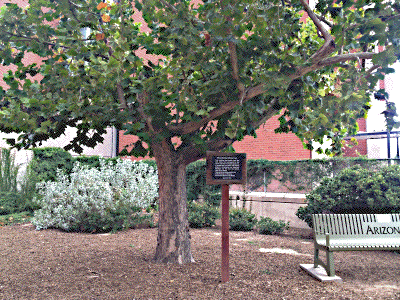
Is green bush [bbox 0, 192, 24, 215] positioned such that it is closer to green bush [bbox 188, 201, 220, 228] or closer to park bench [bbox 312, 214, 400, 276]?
green bush [bbox 188, 201, 220, 228]

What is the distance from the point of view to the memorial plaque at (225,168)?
4.87 metres

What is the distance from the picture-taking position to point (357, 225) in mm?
6035

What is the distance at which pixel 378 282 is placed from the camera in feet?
17.2

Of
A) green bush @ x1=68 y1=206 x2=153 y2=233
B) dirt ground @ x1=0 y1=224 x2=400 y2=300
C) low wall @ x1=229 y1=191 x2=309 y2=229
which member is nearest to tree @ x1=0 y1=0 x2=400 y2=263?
dirt ground @ x1=0 y1=224 x2=400 y2=300

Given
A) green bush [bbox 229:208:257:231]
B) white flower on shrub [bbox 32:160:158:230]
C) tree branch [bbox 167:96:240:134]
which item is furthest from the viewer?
green bush [bbox 229:208:257:231]

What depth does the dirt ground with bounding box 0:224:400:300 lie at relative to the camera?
14.8 ft

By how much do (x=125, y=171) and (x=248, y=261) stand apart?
504cm

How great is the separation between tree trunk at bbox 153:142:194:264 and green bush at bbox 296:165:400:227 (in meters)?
3.82

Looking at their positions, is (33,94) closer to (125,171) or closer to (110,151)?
(125,171)

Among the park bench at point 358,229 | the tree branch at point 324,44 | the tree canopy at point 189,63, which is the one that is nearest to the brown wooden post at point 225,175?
the tree canopy at point 189,63

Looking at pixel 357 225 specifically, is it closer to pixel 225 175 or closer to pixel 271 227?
pixel 225 175

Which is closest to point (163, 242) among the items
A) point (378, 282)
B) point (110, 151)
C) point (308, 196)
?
point (378, 282)

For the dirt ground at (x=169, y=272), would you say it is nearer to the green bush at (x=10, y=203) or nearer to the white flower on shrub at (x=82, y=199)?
the white flower on shrub at (x=82, y=199)

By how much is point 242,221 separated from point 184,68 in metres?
6.87
